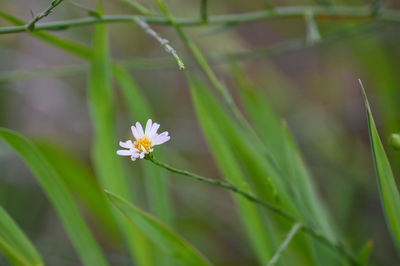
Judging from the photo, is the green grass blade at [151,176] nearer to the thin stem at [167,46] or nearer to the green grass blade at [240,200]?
the green grass blade at [240,200]

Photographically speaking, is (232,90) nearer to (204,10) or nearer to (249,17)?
(249,17)

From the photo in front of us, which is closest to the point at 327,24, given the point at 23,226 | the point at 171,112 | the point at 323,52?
the point at 323,52

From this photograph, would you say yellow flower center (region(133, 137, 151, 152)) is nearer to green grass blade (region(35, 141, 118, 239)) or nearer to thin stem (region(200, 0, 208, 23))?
thin stem (region(200, 0, 208, 23))

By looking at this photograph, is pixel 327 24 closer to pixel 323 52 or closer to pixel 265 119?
pixel 323 52

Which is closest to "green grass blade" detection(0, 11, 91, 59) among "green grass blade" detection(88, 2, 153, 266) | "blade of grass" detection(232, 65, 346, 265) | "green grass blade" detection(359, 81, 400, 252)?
"green grass blade" detection(88, 2, 153, 266)

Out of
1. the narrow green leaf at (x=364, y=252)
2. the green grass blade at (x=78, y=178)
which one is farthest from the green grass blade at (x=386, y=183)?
the green grass blade at (x=78, y=178)

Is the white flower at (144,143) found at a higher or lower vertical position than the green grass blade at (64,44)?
lower
